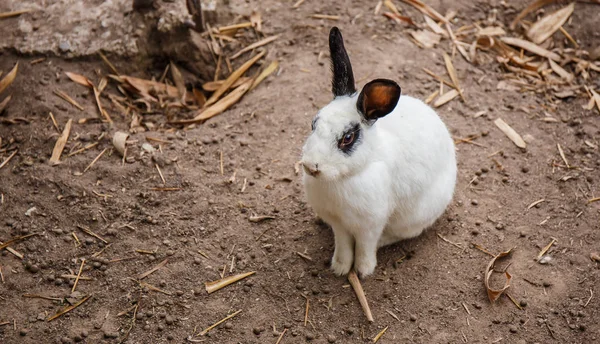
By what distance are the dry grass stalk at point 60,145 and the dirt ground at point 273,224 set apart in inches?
2.8

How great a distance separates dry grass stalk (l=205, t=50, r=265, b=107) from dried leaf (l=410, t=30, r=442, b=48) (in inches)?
59.3

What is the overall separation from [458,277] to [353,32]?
2.75 metres

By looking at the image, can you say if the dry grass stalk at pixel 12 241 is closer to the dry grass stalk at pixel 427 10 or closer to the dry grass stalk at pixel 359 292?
the dry grass stalk at pixel 359 292

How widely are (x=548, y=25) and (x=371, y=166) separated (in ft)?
12.1

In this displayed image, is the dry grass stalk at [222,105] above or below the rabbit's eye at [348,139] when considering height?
below

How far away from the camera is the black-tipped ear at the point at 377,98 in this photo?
11.0 feet

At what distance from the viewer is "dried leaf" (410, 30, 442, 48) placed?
19.7 ft

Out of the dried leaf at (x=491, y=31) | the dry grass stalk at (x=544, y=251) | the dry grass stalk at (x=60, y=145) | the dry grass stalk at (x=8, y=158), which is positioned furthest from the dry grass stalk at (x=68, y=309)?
the dried leaf at (x=491, y=31)

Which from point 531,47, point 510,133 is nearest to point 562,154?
point 510,133

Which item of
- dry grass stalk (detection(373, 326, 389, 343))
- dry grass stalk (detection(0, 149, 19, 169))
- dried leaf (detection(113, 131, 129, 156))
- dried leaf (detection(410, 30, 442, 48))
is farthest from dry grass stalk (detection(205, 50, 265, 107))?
dry grass stalk (detection(373, 326, 389, 343))

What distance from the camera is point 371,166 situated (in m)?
3.72

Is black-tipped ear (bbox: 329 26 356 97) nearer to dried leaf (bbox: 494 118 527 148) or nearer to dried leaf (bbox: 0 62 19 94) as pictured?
dried leaf (bbox: 494 118 527 148)

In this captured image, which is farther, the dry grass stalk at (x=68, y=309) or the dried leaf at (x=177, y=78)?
the dried leaf at (x=177, y=78)

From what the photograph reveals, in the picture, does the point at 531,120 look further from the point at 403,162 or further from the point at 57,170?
the point at 57,170
